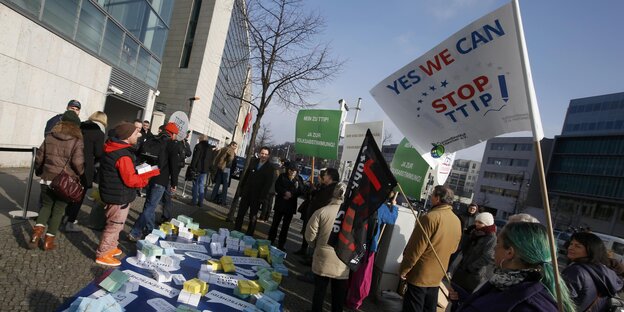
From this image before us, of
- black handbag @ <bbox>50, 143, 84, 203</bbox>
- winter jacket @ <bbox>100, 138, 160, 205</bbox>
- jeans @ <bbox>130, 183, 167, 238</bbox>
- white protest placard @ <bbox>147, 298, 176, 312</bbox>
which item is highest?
winter jacket @ <bbox>100, 138, 160, 205</bbox>

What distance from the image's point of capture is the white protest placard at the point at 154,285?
4.18 meters

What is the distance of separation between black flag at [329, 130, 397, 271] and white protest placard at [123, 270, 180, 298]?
1857 millimetres

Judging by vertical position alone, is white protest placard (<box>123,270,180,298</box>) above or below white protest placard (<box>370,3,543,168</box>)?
below

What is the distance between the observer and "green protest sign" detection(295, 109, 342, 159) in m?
8.80

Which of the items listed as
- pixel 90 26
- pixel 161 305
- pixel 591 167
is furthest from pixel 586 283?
pixel 591 167

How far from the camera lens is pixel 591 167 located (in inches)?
2479

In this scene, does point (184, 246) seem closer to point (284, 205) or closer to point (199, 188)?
point (284, 205)

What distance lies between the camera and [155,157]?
6625mm

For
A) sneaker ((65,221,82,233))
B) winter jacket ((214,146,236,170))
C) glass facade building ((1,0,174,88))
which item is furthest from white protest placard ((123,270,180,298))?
glass facade building ((1,0,174,88))

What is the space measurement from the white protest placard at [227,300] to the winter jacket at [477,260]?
3061 millimetres

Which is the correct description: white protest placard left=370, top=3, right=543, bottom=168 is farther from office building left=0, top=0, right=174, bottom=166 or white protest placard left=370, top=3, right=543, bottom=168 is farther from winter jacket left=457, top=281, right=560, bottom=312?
office building left=0, top=0, right=174, bottom=166

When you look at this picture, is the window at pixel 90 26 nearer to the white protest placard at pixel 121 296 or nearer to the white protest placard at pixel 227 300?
the white protest placard at pixel 121 296

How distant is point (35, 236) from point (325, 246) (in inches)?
141

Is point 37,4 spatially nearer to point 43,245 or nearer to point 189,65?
point 43,245
